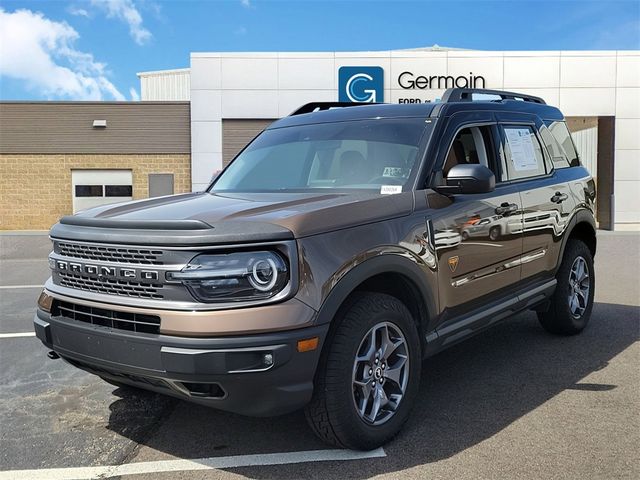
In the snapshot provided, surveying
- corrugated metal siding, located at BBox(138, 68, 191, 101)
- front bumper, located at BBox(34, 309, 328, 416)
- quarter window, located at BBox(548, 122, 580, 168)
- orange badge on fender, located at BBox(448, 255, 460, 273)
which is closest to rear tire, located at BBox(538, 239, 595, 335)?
quarter window, located at BBox(548, 122, 580, 168)

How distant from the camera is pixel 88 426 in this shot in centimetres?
368

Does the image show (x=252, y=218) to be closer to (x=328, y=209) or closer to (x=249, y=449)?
(x=328, y=209)

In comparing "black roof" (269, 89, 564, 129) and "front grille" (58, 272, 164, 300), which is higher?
"black roof" (269, 89, 564, 129)

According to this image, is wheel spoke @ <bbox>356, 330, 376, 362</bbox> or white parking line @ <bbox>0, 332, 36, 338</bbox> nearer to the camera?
wheel spoke @ <bbox>356, 330, 376, 362</bbox>

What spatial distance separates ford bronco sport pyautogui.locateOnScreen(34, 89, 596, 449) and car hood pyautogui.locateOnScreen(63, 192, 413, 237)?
0.01 metres

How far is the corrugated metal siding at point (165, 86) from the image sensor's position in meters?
28.1

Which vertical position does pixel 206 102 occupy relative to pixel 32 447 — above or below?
above

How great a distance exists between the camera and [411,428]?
3.53 meters

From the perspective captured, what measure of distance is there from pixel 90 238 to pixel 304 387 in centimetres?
134

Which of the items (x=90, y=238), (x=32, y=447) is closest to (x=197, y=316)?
(x=90, y=238)

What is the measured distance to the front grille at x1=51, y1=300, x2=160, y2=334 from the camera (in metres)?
2.81

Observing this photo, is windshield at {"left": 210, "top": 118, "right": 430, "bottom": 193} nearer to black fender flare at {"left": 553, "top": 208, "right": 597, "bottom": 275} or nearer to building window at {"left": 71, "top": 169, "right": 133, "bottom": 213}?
black fender flare at {"left": 553, "top": 208, "right": 597, "bottom": 275}

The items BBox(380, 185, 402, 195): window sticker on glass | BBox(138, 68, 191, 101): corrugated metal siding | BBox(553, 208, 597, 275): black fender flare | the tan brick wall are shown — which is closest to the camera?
BBox(380, 185, 402, 195): window sticker on glass

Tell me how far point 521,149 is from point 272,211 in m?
2.58
